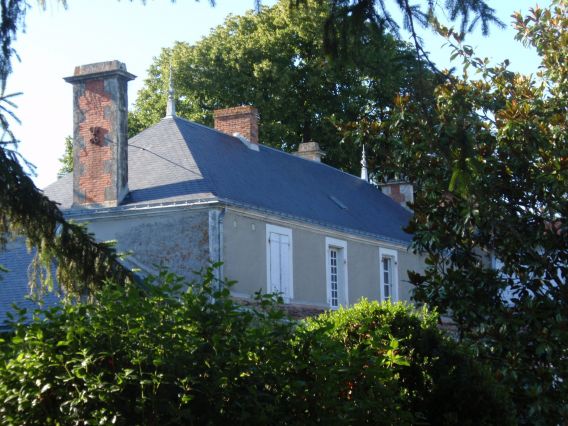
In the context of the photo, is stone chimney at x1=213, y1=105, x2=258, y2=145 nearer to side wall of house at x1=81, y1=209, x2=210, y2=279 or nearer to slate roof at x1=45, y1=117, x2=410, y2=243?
slate roof at x1=45, y1=117, x2=410, y2=243

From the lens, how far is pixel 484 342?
1177 cm

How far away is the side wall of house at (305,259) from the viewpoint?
75.6 feet

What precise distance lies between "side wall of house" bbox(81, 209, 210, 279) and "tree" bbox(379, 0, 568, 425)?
10.2 meters

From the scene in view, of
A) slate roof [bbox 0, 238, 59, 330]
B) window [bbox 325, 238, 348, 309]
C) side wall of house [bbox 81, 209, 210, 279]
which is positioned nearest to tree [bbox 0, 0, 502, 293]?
slate roof [bbox 0, 238, 59, 330]

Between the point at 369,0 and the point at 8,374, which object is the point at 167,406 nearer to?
the point at 8,374

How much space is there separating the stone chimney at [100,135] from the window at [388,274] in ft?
28.9

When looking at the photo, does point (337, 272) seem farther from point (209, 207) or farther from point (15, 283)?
point (15, 283)

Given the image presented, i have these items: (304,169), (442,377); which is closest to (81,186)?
(304,169)

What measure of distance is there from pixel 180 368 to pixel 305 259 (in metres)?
19.6

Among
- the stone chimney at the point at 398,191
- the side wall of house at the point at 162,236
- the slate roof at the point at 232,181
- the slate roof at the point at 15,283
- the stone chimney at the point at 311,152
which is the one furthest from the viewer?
the stone chimney at the point at 398,191

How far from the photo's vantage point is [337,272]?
27281 mm

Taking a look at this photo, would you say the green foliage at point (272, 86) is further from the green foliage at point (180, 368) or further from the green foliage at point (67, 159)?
the green foliage at point (180, 368)

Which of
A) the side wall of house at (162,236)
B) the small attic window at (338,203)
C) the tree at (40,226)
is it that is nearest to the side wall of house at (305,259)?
the side wall of house at (162,236)

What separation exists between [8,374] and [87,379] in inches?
22.0
